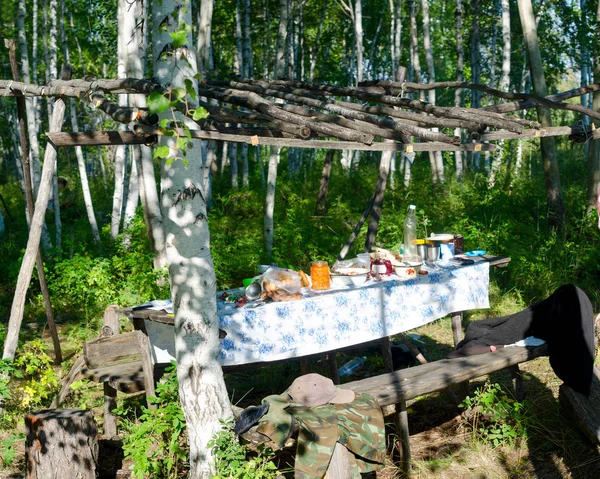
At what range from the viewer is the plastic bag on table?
498 centimetres

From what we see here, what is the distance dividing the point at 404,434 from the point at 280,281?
1.44m

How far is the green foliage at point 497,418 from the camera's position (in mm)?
4996

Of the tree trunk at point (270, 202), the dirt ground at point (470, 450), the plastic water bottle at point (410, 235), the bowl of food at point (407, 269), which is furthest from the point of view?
the tree trunk at point (270, 202)

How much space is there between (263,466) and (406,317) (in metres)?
2.21

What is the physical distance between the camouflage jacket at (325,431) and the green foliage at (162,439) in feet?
2.73

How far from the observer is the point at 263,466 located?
3912 mm

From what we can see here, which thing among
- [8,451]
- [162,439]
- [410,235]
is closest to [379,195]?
[410,235]

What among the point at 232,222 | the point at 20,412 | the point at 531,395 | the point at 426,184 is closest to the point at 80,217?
the point at 232,222

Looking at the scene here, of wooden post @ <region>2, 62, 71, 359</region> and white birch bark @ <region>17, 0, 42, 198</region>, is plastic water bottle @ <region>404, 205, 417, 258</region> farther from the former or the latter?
white birch bark @ <region>17, 0, 42, 198</region>

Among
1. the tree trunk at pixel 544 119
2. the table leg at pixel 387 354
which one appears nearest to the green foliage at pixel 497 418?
the table leg at pixel 387 354

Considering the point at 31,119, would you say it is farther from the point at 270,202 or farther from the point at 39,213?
the point at 39,213

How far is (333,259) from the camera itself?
395 inches

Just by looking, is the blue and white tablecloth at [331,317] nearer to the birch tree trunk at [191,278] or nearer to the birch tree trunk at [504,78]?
the birch tree trunk at [191,278]

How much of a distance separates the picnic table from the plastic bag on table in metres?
0.12
